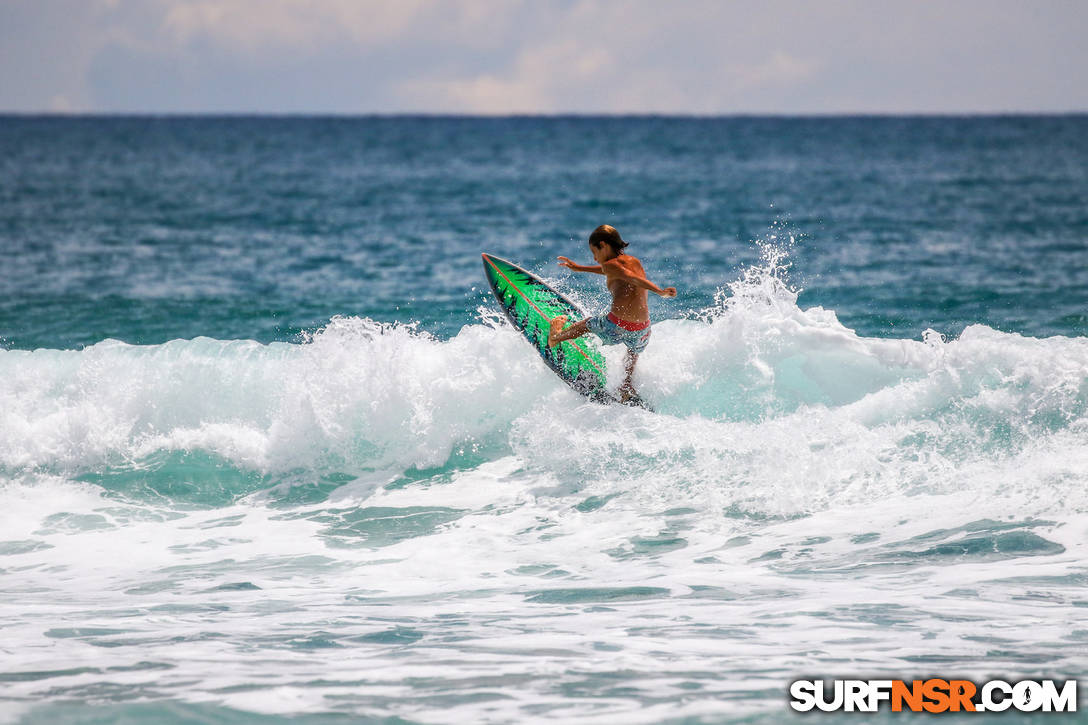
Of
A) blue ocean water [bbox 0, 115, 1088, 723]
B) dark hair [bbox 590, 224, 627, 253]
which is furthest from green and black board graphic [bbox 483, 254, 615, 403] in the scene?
dark hair [bbox 590, 224, 627, 253]

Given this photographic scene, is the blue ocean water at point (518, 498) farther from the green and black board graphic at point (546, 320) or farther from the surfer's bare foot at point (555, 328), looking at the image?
the surfer's bare foot at point (555, 328)

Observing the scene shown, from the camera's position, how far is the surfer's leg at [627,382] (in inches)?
→ 390

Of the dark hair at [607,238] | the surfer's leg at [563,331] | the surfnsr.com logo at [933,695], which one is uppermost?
the dark hair at [607,238]

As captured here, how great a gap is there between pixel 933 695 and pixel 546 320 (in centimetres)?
604

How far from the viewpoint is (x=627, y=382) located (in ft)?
32.8

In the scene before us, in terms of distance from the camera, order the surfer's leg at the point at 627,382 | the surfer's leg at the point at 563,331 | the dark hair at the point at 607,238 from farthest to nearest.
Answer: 1. the surfer's leg at the point at 627,382
2. the surfer's leg at the point at 563,331
3. the dark hair at the point at 607,238

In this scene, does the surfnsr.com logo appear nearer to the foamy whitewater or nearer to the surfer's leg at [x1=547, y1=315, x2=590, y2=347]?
the foamy whitewater

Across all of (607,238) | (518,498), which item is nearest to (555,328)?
(607,238)

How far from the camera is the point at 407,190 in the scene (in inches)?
1479

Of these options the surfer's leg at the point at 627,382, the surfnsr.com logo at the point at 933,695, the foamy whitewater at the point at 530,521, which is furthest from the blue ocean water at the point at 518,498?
the surfer's leg at the point at 627,382

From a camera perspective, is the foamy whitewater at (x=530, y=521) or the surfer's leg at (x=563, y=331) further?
the surfer's leg at (x=563, y=331)

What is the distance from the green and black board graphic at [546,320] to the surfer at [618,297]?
41 centimetres

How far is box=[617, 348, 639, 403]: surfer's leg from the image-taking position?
9906 mm

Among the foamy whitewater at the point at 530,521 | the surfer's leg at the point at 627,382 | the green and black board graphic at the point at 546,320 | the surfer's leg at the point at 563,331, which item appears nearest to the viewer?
the foamy whitewater at the point at 530,521
